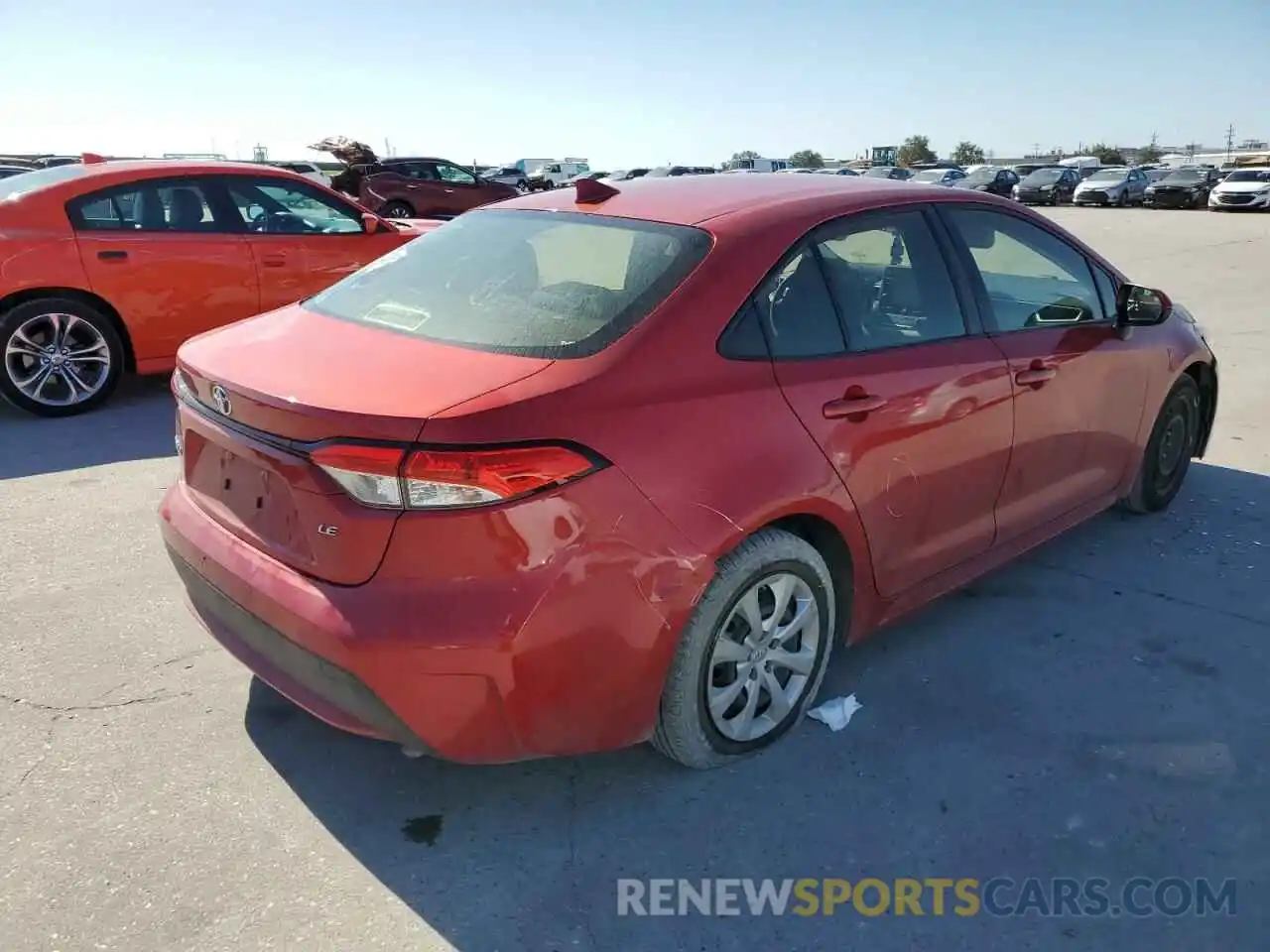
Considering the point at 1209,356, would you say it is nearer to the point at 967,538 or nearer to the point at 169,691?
the point at 967,538

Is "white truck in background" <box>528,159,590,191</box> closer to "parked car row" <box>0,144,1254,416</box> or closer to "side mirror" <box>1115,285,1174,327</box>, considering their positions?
"parked car row" <box>0,144,1254,416</box>

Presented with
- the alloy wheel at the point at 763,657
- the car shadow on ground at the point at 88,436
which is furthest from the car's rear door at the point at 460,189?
the alloy wheel at the point at 763,657

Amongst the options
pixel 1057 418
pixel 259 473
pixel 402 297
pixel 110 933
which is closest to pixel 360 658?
pixel 259 473

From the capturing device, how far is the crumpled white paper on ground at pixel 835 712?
313 centimetres

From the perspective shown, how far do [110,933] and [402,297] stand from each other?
1.85 m

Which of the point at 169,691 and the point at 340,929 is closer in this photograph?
the point at 340,929

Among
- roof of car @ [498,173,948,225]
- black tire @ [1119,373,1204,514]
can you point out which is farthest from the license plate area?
black tire @ [1119,373,1204,514]

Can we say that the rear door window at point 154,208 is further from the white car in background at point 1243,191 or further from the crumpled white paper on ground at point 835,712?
the white car in background at point 1243,191

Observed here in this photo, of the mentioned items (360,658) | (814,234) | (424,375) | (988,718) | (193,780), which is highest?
(814,234)

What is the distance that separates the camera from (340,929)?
230 centimetres

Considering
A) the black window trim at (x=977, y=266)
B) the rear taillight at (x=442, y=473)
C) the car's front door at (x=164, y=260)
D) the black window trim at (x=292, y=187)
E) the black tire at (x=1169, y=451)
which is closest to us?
the rear taillight at (x=442, y=473)

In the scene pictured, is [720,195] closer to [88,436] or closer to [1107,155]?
[88,436]

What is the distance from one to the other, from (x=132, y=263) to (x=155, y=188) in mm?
588

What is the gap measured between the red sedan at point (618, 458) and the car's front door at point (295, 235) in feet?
13.6
